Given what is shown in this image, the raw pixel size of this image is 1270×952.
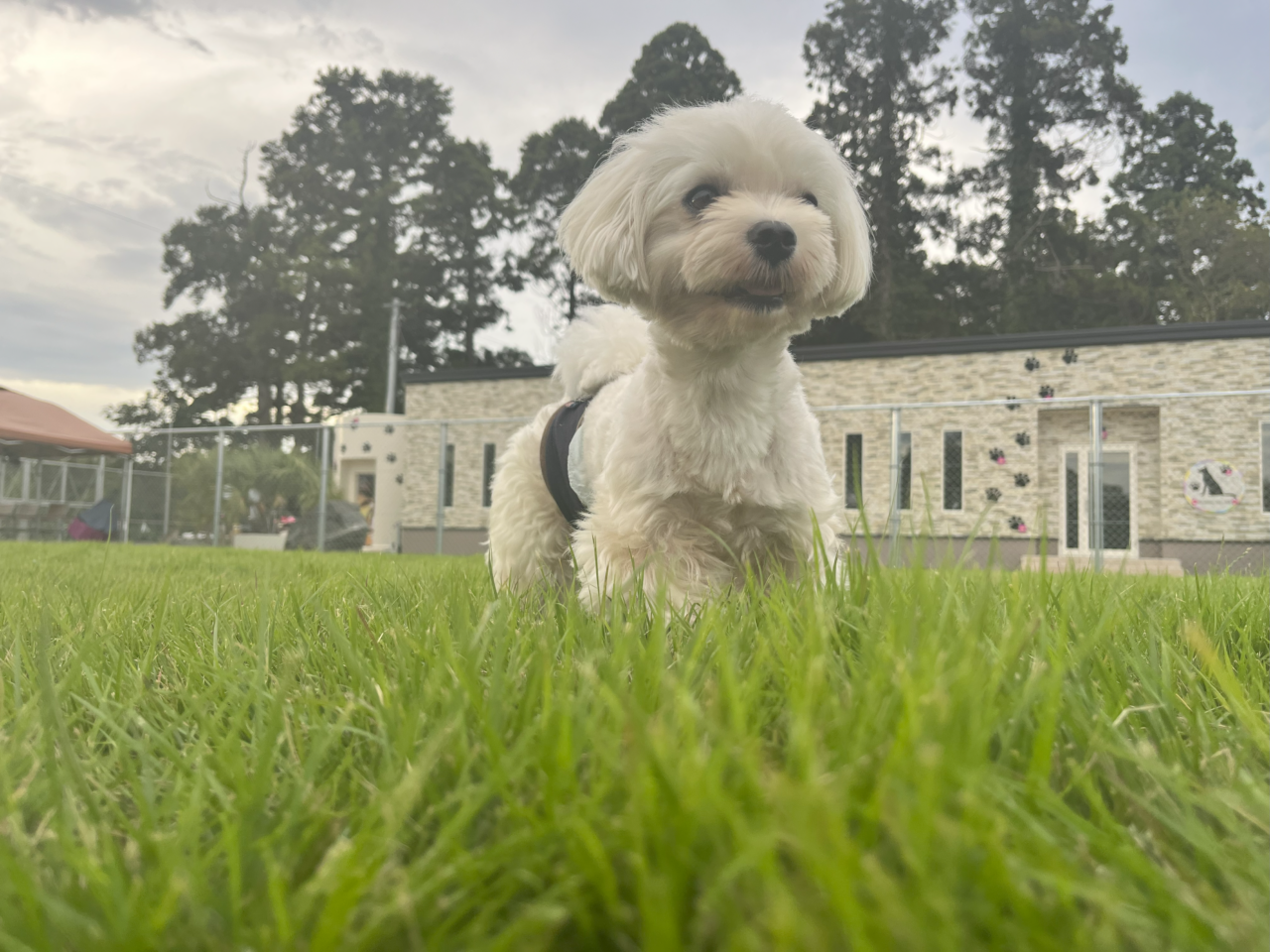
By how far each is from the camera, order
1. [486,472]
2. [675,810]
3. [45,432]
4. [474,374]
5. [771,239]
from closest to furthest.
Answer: [675,810] → [771,239] → [45,432] → [486,472] → [474,374]

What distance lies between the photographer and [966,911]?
22.3 inches

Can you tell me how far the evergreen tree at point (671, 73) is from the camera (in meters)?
34.0

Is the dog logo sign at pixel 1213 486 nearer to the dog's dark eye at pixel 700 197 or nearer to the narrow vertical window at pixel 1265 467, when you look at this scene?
the narrow vertical window at pixel 1265 467

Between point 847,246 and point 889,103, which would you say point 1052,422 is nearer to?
point 847,246

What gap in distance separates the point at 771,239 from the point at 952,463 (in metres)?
16.5

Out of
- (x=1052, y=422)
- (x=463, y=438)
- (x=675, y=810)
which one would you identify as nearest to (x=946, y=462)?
(x=1052, y=422)

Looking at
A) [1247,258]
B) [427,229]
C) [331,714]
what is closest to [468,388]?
[427,229]

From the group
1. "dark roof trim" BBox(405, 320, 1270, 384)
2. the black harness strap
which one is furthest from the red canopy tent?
the black harness strap

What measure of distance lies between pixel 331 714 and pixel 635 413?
1.59 m

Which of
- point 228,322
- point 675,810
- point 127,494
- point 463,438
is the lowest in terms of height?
point 675,810

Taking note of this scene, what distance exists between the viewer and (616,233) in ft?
8.43

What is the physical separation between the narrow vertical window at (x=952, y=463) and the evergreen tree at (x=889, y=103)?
16.5 meters

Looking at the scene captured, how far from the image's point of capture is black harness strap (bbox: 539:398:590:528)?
3078 millimetres

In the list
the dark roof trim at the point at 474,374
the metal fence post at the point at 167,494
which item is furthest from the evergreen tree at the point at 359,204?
the metal fence post at the point at 167,494
